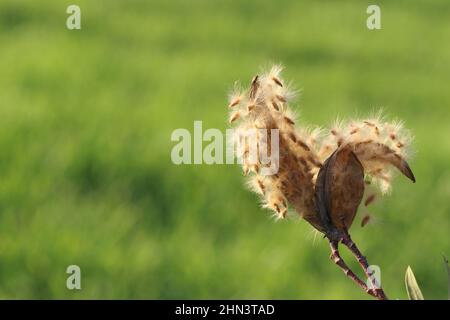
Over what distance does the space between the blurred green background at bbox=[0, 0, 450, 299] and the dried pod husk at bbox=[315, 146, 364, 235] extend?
48.2 inches

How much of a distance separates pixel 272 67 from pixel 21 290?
3131mm

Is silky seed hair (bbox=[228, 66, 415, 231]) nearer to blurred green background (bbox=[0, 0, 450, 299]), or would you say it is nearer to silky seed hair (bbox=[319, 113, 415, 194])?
silky seed hair (bbox=[319, 113, 415, 194])

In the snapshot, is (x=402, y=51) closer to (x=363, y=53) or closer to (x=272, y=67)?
(x=363, y=53)

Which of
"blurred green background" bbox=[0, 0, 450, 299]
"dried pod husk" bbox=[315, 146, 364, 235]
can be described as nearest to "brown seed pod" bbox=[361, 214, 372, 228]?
"dried pod husk" bbox=[315, 146, 364, 235]

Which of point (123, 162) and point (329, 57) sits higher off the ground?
point (329, 57)

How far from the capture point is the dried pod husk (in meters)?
0.83

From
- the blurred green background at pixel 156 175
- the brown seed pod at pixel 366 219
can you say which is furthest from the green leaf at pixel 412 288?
the blurred green background at pixel 156 175

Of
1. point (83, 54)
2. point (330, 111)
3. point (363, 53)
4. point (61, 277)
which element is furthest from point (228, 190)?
point (363, 53)

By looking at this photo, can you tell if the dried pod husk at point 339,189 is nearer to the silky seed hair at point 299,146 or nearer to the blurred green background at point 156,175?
the silky seed hair at point 299,146

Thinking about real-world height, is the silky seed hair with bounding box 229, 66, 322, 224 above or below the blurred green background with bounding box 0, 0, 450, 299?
below

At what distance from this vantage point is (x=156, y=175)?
5184 mm

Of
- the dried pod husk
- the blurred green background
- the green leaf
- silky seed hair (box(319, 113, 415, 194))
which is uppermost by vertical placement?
the blurred green background

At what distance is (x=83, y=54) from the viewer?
7.37m

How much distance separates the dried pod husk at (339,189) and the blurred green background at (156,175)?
1224mm
